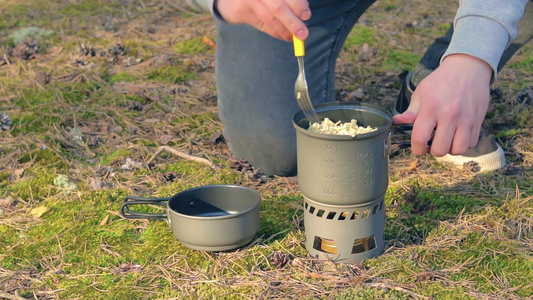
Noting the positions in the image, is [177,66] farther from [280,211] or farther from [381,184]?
[381,184]

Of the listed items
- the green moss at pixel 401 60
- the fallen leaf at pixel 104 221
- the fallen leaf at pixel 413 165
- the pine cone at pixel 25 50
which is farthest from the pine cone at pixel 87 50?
the fallen leaf at pixel 413 165

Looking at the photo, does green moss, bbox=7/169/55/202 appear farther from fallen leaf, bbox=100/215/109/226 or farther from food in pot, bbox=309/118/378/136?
food in pot, bbox=309/118/378/136

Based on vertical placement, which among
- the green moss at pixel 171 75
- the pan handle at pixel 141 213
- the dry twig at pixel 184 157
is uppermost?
the pan handle at pixel 141 213

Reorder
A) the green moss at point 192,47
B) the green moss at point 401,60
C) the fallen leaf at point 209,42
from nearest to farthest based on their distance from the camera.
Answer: the green moss at point 401,60, the green moss at point 192,47, the fallen leaf at point 209,42

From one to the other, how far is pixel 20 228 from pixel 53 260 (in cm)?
33

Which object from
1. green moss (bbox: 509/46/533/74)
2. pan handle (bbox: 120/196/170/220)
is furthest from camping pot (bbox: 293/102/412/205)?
green moss (bbox: 509/46/533/74)

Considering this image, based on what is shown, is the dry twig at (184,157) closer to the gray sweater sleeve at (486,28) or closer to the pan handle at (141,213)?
the pan handle at (141,213)

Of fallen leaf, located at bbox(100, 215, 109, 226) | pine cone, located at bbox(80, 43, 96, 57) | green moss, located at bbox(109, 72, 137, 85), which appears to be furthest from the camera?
pine cone, located at bbox(80, 43, 96, 57)

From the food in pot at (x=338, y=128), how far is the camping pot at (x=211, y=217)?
44cm

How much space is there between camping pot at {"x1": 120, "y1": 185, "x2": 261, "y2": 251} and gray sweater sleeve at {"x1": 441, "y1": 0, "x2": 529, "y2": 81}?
3.28 ft

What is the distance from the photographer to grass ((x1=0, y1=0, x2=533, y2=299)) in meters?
2.31

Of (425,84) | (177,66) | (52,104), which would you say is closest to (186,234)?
(425,84)

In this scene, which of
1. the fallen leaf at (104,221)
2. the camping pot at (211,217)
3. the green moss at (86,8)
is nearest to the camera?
the camping pot at (211,217)

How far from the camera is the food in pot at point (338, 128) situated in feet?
7.32
